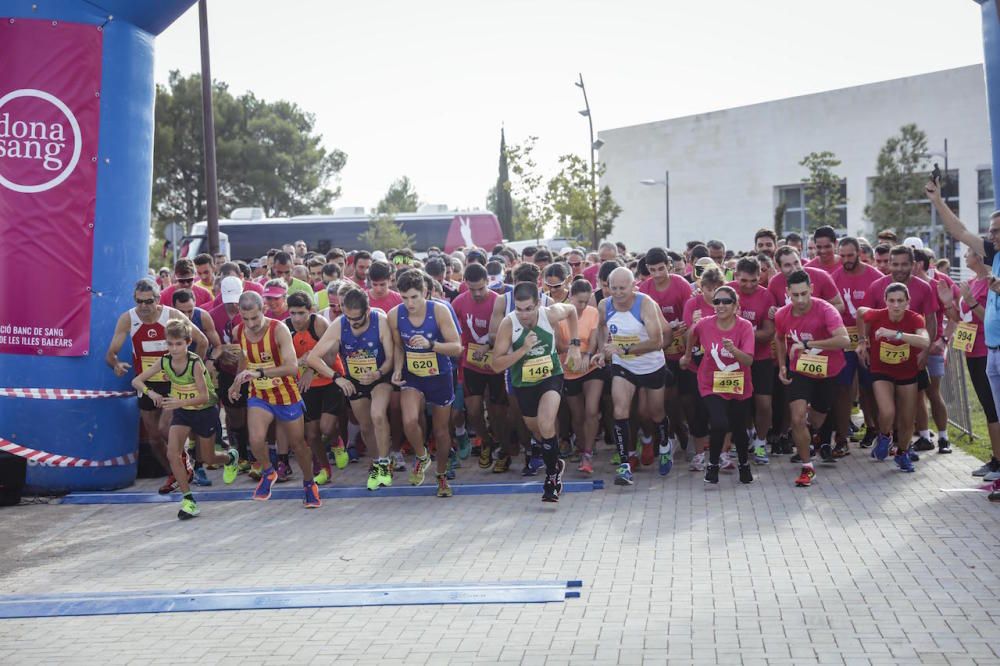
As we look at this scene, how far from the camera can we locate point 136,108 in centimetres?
1053

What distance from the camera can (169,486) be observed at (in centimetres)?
1045

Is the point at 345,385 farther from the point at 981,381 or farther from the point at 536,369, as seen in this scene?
the point at 981,381

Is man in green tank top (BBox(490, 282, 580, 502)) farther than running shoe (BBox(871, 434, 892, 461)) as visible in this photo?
No

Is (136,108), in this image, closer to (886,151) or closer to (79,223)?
(79,223)

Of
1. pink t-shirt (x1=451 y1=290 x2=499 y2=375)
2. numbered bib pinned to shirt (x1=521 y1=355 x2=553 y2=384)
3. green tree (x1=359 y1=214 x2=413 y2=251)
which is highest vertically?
green tree (x1=359 y1=214 x2=413 y2=251)

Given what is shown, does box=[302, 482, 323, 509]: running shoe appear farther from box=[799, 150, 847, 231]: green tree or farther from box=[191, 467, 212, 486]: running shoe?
box=[799, 150, 847, 231]: green tree

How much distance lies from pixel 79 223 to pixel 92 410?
1742 millimetres

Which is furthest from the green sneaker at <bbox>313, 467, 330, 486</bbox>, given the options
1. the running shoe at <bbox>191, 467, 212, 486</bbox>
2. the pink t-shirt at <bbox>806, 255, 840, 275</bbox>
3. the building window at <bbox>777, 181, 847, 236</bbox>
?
the building window at <bbox>777, 181, 847, 236</bbox>

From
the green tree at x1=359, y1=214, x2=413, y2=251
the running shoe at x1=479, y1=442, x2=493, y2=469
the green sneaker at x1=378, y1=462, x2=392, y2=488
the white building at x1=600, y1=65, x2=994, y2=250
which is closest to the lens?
the green sneaker at x1=378, y1=462, x2=392, y2=488

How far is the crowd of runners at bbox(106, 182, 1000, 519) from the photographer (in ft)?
31.0

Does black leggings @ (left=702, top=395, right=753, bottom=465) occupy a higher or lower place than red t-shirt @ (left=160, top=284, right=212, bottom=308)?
lower

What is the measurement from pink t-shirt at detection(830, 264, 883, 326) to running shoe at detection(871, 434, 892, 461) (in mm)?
1102

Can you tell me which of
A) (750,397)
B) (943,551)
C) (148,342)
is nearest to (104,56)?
(148,342)

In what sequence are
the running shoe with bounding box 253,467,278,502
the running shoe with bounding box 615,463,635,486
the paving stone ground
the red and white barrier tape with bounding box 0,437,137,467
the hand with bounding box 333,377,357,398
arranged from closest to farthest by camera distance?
the paving stone ground, the hand with bounding box 333,377,357,398, the running shoe with bounding box 615,463,635,486, the running shoe with bounding box 253,467,278,502, the red and white barrier tape with bounding box 0,437,137,467
